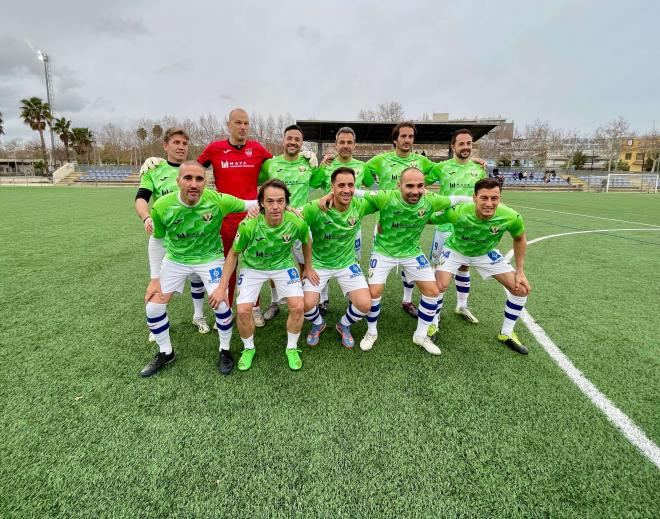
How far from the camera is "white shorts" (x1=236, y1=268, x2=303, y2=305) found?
3.45 meters

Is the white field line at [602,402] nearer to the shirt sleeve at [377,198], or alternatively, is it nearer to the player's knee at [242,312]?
the shirt sleeve at [377,198]

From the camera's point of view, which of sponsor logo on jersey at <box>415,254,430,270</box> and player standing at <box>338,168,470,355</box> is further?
sponsor logo on jersey at <box>415,254,430,270</box>

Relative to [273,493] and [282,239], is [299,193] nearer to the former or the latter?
[282,239]

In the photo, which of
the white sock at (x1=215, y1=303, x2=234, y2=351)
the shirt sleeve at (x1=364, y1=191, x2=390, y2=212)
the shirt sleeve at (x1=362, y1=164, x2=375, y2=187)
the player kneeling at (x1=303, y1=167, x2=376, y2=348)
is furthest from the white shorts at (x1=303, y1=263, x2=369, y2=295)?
the shirt sleeve at (x1=362, y1=164, x2=375, y2=187)

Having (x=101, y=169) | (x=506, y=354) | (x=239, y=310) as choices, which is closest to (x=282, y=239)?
(x=239, y=310)

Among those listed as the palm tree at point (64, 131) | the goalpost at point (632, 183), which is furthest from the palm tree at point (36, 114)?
the goalpost at point (632, 183)

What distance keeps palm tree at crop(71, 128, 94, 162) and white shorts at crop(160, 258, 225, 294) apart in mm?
72712

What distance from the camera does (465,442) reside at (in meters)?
2.34

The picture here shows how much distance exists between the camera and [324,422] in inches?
98.9

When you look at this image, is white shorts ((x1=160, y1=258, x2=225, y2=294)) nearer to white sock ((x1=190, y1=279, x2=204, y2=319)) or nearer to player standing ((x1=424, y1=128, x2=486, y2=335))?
white sock ((x1=190, y1=279, x2=204, y2=319))

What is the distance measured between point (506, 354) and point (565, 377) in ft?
1.76

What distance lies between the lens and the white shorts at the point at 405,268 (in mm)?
3811

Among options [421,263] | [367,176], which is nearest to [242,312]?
[421,263]

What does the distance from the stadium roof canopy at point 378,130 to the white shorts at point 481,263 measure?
22535 millimetres
